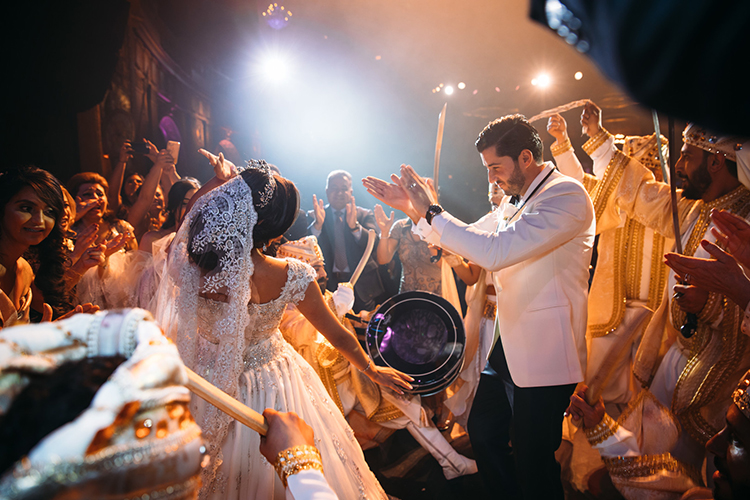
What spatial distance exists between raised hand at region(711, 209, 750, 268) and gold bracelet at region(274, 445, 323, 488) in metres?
1.64

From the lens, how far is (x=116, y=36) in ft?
8.98

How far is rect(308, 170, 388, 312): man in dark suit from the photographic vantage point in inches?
156

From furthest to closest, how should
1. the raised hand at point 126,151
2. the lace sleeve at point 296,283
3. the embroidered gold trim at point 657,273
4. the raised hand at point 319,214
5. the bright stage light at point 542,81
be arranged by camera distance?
the bright stage light at point 542,81 → the raised hand at point 319,214 → the raised hand at point 126,151 → the embroidered gold trim at point 657,273 → the lace sleeve at point 296,283

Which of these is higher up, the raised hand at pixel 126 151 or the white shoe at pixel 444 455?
the raised hand at pixel 126 151

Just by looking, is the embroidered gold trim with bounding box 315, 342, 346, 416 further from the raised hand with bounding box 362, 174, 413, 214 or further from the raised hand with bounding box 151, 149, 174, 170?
the raised hand with bounding box 151, 149, 174, 170

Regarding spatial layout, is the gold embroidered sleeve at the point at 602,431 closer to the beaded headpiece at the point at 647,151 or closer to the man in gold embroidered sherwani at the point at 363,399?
the man in gold embroidered sherwani at the point at 363,399

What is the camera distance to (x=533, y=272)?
1746 millimetres

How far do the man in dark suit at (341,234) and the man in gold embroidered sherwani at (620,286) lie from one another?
2031 millimetres

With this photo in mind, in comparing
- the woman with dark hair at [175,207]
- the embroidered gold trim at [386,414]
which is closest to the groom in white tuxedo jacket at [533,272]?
the embroidered gold trim at [386,414]

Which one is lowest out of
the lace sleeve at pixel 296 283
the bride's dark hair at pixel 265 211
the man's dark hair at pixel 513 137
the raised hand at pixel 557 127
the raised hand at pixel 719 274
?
the lace sleeve at pixel 296 283

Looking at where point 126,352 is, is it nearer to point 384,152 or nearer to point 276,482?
point 276,482

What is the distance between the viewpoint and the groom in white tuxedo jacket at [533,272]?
165 cm

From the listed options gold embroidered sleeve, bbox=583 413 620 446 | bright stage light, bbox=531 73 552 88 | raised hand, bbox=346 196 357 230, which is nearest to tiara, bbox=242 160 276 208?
Result: gold embroidered sleeve, bbox=583 413 620 446

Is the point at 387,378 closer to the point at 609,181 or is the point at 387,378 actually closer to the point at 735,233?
the point at 735,233
